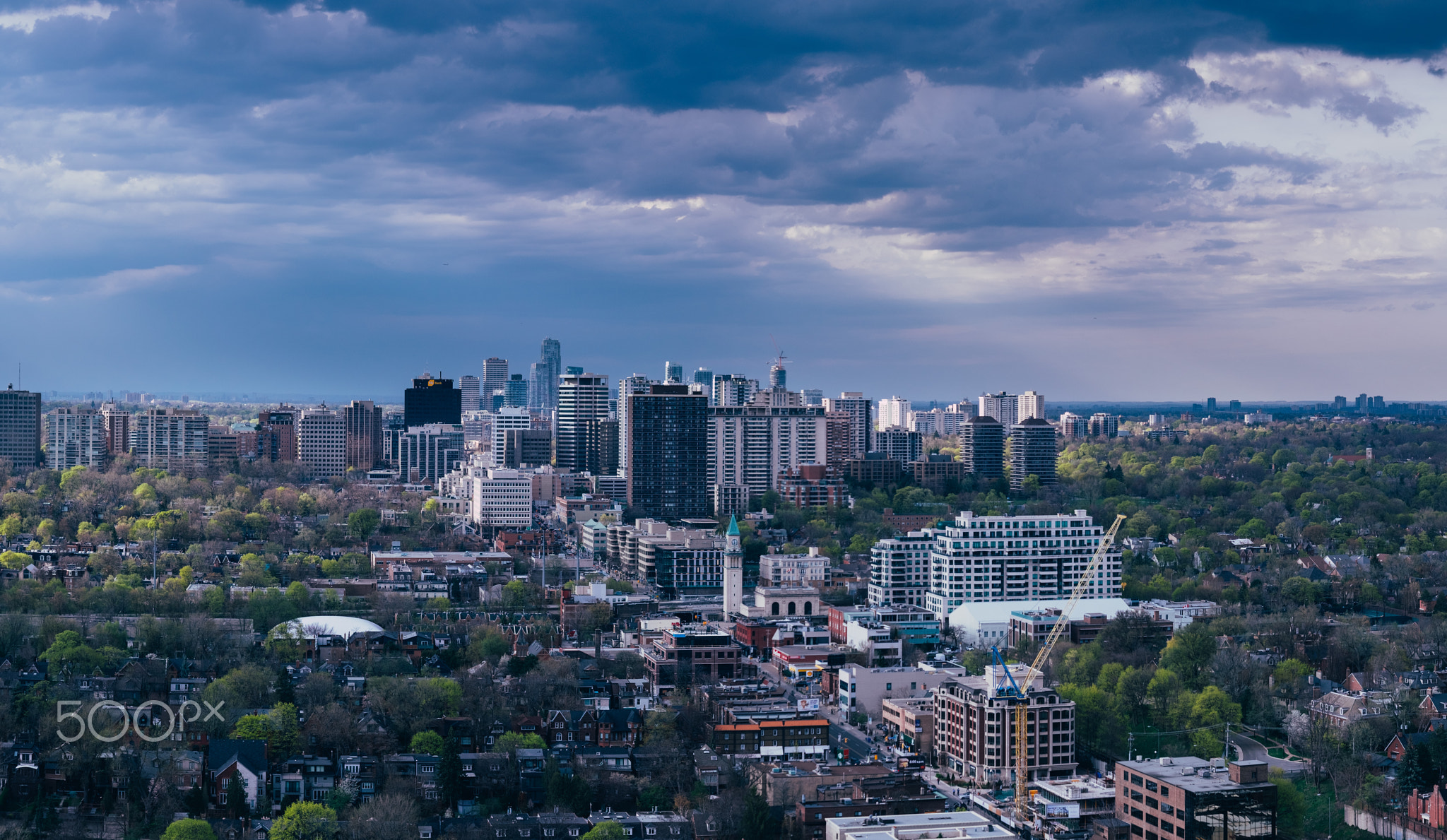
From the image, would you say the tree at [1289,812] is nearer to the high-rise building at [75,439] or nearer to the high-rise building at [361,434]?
the high-rise building at [75,439]

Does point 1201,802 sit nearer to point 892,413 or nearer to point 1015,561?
point 1015,561

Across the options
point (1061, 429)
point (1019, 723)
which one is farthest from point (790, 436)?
point (1061, 429)

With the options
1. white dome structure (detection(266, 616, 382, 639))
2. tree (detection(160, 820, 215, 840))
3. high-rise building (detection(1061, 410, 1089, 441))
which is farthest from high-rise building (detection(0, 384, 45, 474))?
high-rise building (detection(1061, 410, 1089, 441))

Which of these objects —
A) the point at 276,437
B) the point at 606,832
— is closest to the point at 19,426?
the point at 276,437

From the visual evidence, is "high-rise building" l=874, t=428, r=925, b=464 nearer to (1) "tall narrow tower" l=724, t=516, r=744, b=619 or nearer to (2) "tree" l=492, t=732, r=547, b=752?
(1) "tall narrow tower" l=724, t=516, r=744, b=619

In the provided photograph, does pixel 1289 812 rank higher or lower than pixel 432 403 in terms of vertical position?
lower
